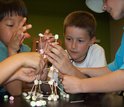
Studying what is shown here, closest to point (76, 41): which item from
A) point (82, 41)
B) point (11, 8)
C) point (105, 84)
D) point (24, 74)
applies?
point (82, 41)

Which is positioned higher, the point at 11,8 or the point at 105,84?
the point at 11,8

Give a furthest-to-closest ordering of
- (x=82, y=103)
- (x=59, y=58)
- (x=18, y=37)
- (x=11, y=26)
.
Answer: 1. (x=11, y=26)
2. (x=18, y=37)
3. (x=59, y=58)
4. (x=82, y=103)

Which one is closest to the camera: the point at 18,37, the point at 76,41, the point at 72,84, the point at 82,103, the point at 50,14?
the point at 82,103

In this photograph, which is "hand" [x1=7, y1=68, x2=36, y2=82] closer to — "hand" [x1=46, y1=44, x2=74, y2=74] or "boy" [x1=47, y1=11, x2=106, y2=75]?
"hand" [x1=46, y1=44, x2=74, y2=74]

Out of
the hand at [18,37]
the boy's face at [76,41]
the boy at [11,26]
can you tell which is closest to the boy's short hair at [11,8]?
the boy at [11,26]

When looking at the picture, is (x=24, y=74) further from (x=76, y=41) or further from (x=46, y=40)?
(x=76, y=41)

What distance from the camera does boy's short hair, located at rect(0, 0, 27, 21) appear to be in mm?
1268

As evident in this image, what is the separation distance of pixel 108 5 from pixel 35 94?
46cm

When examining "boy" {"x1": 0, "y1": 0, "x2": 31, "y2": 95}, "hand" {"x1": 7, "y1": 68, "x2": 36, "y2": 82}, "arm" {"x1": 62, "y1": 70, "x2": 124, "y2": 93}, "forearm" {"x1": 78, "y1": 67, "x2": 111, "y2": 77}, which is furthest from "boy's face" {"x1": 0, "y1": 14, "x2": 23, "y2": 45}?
"arm" {"x1": 62, "y1": 70, "x2": 124, "y2": 93}

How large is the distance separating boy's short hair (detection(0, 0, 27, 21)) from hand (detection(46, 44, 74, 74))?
1.38ft

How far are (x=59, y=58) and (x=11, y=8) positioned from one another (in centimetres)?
46

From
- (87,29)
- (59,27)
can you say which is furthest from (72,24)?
(59,27)

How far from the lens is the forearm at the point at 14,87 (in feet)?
3.23

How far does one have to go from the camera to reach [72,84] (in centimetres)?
88
